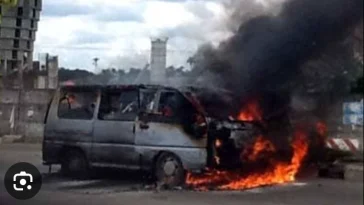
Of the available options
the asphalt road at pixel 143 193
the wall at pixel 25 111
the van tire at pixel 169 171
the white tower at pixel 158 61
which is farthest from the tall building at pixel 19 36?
the van tire at pixel 169 171

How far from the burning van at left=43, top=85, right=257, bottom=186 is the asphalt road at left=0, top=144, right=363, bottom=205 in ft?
0.77

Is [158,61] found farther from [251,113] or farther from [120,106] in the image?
[251,113]

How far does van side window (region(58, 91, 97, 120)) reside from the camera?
24.4 feet

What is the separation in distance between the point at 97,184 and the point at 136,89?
0.95 m

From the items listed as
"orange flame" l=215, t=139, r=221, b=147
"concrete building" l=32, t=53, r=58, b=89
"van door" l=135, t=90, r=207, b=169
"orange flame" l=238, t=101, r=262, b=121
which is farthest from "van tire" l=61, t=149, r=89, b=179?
"orange flame" l=238, t=101, r=262, b=121

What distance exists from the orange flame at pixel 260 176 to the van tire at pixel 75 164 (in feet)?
3.23

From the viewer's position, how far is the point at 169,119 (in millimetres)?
7734

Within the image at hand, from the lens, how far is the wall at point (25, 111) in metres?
7.09

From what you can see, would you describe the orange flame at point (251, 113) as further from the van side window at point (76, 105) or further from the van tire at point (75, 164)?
the van tire at point (75, 164)

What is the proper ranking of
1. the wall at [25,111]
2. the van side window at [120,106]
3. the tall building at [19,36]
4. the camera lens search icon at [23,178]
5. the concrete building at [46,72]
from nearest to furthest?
the tall building at [19,36]
the camera lens search icon at [23,178]
the concrete building at [46,72]
the wall at [25,111]
the van side window at [120,106]

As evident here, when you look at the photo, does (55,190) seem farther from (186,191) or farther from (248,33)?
(248,33)

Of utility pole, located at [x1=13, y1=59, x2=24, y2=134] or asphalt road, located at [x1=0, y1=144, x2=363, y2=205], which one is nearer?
utility pole, located at [x1=13, y1=59, x2=24, y2=134]

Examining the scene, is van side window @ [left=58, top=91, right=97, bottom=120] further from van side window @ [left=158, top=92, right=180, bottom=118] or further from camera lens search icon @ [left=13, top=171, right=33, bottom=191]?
camera lens search icon @ [left=13, top=171, right=33, bottom=191]

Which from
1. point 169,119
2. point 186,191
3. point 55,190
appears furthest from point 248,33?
point 55,190
